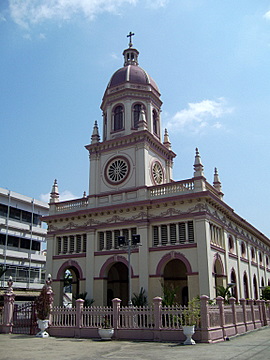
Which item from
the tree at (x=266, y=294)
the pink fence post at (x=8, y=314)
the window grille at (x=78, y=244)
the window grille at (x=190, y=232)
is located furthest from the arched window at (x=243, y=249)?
the pink fence post at (x=8, y=314)

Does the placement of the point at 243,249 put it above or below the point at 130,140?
below

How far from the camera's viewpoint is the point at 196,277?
1016 inches

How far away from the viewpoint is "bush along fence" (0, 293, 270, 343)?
1780 cm

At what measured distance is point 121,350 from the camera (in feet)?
50.4

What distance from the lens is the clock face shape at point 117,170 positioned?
1260 inches

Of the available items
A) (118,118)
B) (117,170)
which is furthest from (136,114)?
(117,170)

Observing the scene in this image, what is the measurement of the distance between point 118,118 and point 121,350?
23.1m

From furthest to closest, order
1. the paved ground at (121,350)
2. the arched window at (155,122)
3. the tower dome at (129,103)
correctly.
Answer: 1. the arched window at (155,122)
2. the tower dome at (129,103)
3. the paved ground at (121,350)

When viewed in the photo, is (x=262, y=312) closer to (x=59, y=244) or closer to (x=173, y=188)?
(x=173, y=188)

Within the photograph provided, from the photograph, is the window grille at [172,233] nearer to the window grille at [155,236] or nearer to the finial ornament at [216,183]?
the window grille at [155,236]

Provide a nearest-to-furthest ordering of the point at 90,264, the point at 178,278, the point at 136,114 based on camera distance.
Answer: the point at 178,278 → the point at 90,264 → the point at 136,114

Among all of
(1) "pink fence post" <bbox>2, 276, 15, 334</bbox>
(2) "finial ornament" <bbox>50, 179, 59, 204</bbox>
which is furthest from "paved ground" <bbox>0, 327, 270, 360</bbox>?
(2) "finial ornament" <bbox>50, 179, 59, 204</bbox>

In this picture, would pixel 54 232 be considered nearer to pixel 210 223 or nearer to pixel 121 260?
pixel 121 260

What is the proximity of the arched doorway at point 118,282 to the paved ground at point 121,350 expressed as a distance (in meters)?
13.7
